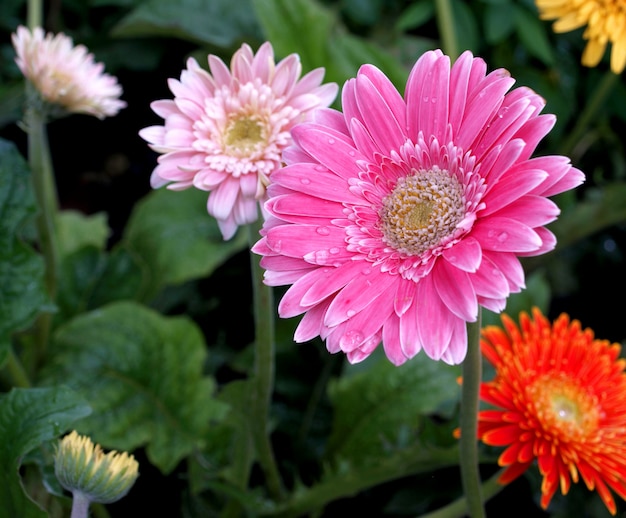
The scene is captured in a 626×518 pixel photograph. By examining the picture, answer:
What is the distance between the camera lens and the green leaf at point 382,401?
1.02m

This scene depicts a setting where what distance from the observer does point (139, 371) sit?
1.04m

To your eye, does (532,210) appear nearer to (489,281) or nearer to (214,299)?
(489,281)

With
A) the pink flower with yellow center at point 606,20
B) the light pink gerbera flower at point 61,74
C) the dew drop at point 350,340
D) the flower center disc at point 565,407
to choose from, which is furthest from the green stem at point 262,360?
the pink flower with yellow center at point 606,20

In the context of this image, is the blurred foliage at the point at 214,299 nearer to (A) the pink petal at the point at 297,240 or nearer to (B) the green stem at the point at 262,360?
(B) the green stem at the point at 262,360

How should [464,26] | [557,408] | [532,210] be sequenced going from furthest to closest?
[464,26]
[557,408]
[532,210]

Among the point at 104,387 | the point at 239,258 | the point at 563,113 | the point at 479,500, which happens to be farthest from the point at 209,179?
the point at 563,113

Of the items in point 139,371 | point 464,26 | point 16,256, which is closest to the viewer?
point 16,256

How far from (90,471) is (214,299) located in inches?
29.1

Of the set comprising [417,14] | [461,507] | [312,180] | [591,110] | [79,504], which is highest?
[417,14]

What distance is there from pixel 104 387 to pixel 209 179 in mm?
472

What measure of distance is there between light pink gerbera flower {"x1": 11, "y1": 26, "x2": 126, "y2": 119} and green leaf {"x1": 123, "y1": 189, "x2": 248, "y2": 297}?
27 centimetres

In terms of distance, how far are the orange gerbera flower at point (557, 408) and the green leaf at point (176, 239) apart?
Result: 1.75 ft

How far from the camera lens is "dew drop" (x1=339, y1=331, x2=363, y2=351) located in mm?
523

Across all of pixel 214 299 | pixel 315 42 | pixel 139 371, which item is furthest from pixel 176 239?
pixel 315 42
